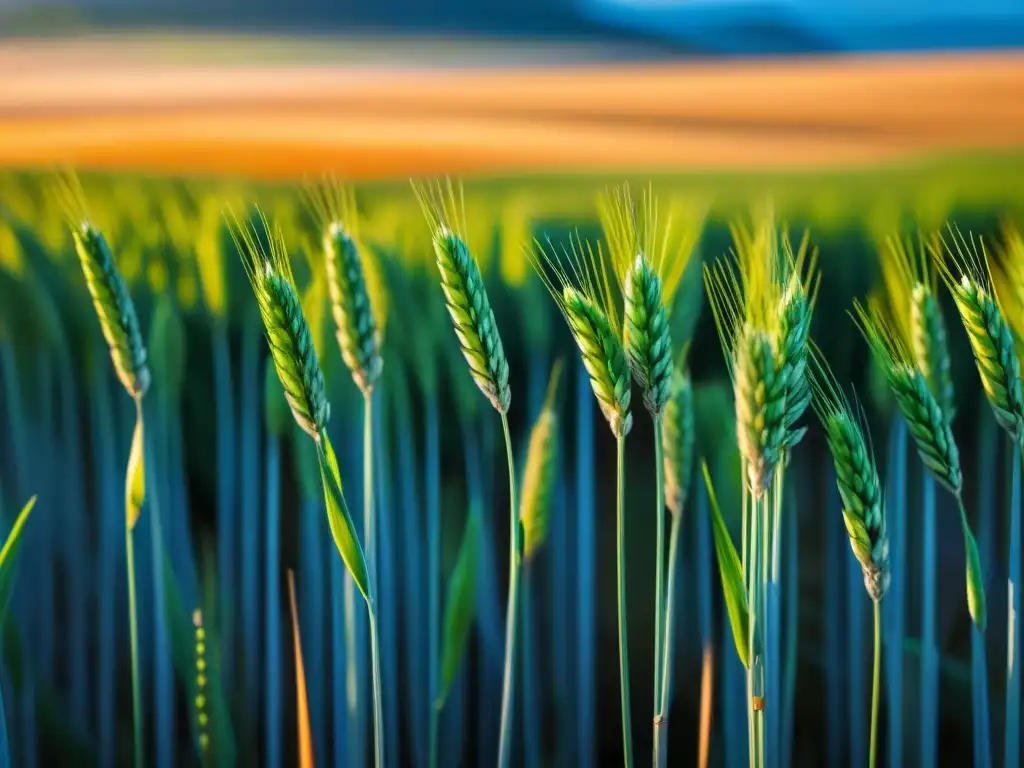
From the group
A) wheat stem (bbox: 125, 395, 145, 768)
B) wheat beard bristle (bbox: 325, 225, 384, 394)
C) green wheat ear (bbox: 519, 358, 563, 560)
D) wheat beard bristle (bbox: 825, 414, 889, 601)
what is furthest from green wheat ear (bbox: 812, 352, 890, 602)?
wheat stem (bbox: 125, 395, 145, 768)

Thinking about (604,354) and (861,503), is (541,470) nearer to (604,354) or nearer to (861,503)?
(604,354)

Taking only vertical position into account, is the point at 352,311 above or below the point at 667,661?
above

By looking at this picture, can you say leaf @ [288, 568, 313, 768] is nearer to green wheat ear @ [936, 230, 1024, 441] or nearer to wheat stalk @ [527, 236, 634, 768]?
wheat stalk @ [527, 236, 634, 768]

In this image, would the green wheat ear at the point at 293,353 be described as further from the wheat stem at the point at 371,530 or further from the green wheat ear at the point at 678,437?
the green wheat ear at the point at 678,437

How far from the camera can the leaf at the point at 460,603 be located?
2.36ft

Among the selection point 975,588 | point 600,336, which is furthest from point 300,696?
point 975,588

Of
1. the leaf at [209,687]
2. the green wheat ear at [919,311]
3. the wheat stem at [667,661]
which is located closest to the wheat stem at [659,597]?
the wheat stem at [667,661]

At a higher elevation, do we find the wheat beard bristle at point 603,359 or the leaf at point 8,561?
the wheat beard bristle at point 603,359

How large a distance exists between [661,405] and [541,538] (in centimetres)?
18

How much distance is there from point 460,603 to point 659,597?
0.18 m

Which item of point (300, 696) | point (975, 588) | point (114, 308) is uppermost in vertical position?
point (114, 308)

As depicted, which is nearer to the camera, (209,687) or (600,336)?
(600,336)

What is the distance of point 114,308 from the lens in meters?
0.69

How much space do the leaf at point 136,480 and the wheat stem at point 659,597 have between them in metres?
0.44
